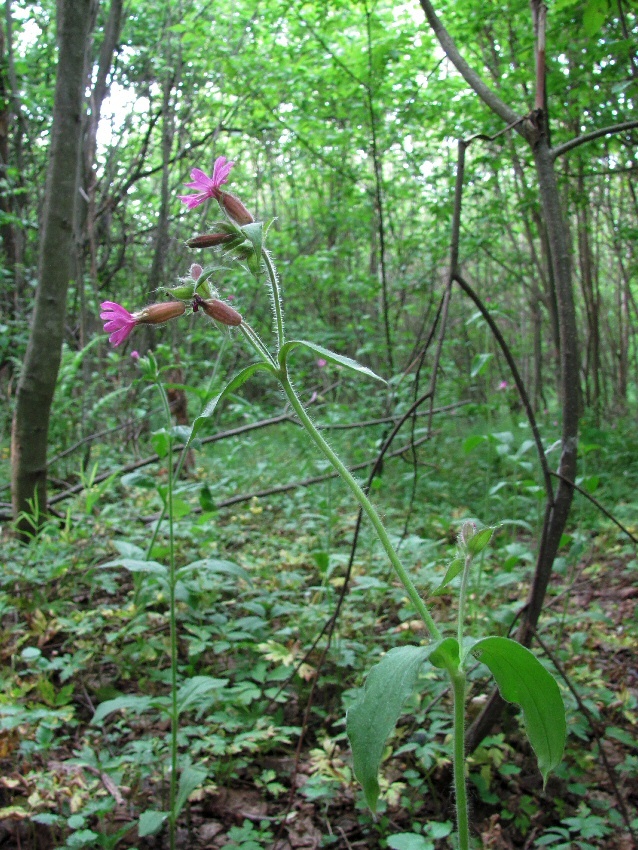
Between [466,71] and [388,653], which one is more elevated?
[466,71]

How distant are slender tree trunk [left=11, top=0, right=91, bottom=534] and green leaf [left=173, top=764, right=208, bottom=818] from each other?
1.69m

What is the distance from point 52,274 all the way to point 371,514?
2552 mm

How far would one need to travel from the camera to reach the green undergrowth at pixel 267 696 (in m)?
1.58

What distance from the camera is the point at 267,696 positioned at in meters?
2.04

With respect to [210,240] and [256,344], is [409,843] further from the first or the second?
[210,240]

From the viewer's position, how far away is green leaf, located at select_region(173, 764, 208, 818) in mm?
1460

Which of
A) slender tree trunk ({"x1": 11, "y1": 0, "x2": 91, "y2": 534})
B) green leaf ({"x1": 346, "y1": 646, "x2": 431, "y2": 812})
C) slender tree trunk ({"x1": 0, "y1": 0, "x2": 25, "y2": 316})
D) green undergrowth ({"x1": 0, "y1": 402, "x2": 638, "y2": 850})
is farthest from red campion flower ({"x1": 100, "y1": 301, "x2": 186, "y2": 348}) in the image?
slender tree trunk ({"x1": 0, "y1": 0, "x2": 25, "y2": 316})

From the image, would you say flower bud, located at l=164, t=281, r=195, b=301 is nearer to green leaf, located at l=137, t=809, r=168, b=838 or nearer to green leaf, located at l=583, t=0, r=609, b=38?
green leaf, located at l=137, t=809, r=168, b=838

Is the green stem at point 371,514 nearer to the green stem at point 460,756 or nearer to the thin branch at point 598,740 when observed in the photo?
the green stem at point 460,756

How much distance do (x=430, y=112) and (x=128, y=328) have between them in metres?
5.05

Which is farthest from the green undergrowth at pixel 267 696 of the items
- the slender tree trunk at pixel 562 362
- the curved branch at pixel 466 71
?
the curved branch at pixel 466 71

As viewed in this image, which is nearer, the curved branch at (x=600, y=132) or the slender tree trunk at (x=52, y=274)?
the curved branch at (x=600, y=132)

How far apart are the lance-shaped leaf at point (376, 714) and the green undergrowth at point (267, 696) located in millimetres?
301

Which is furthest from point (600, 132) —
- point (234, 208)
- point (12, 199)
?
point (12, 199)
